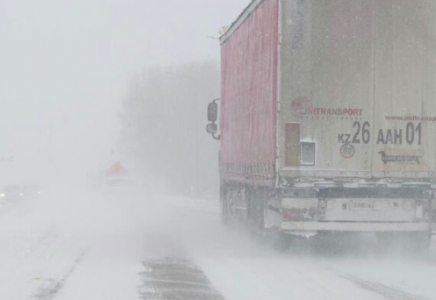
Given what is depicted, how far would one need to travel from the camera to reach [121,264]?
15.2 metres

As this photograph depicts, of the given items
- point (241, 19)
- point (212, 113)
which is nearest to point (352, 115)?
point (241, 19)

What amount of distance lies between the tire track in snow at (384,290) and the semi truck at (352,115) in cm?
238

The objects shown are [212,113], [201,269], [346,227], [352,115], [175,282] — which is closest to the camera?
[175,282]

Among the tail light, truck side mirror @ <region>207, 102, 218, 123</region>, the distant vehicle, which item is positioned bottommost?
the distant vehicle

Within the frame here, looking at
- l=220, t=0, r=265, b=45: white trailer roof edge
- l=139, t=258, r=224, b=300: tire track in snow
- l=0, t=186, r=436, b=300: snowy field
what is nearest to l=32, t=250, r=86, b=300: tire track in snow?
l=0, t=186, r=436, b=300: snowy field

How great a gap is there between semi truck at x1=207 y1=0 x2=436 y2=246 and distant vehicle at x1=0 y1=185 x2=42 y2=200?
40085 mm

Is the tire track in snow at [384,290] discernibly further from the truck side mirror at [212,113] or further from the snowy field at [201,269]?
the truck side mirror at [212,113]

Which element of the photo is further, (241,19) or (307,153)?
(241,19)

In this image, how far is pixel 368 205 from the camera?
51.2 ft

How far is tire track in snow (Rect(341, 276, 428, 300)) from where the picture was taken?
37.1 feet

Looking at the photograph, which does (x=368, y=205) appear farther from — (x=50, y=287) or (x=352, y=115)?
(x=50, y=287)

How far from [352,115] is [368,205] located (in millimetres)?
1496

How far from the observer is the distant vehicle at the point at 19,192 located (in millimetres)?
53866

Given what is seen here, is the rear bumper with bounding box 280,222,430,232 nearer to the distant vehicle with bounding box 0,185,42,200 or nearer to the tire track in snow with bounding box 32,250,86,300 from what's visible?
the tire track in snow with bounding box 32,250,86,300
